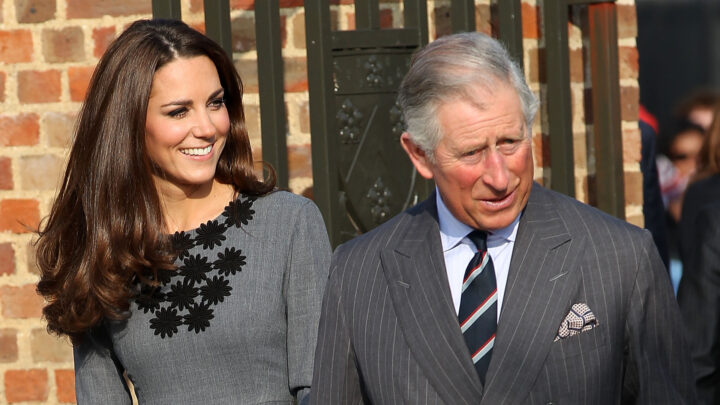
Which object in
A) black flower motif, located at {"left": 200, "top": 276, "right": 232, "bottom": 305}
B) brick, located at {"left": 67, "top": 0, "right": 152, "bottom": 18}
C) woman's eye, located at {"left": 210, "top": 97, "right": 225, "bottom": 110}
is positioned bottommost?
black flower motif, located at {"left": 200, "top": 276, "right": 232, "bottom": 305}

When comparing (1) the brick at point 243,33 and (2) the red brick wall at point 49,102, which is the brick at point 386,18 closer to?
(2) the red brick wall at point 49,102

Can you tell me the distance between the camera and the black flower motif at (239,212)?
3.14 meters

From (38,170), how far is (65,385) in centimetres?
68

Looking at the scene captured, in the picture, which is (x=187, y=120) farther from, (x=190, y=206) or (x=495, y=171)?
(x=495, y=171)

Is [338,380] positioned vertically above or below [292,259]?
below

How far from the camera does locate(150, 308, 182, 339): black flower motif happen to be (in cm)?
305

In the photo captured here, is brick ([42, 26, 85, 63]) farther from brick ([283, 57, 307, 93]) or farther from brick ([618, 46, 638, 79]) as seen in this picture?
brick ([618, 46, 638, 79])

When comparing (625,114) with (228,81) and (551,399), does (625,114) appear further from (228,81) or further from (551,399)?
(551,399)

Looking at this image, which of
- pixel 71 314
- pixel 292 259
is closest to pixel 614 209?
pixel 292 259

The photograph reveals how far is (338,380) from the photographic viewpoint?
104 inches

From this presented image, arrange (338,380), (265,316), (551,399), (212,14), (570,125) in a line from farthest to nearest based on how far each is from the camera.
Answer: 1. (570,125)
2. (212,14)
3. (265,316)
4. (338,380)
5. (551,399)

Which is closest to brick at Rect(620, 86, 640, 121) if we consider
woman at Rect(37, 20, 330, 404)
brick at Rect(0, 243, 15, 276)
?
woman at Rect(37, 20, 330, 404)

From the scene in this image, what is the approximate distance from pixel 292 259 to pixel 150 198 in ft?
1.33

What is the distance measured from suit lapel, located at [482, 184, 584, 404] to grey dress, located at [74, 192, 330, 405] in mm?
664
